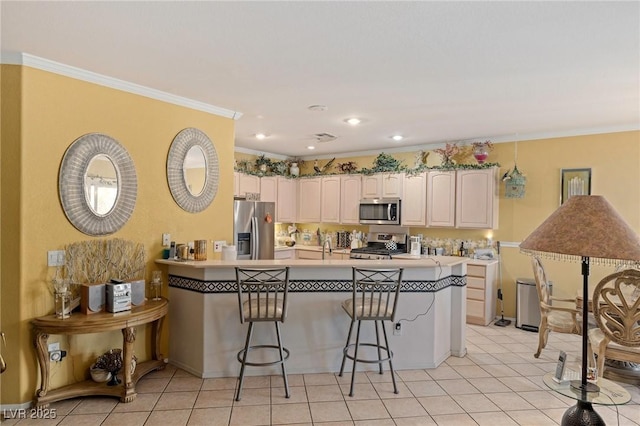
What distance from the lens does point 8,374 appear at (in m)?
2.99

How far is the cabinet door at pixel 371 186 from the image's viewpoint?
6.58 metres

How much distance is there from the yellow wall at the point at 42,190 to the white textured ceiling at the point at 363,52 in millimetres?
266

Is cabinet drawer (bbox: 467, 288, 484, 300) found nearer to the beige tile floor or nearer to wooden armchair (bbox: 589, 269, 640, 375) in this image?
the beige tile floor

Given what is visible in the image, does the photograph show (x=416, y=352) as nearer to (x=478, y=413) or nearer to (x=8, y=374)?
(x=478, y=413)

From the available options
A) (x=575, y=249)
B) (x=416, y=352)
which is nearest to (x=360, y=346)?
(x=416, y=352)

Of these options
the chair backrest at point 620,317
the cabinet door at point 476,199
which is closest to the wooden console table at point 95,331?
the chair backrest at point 620,317

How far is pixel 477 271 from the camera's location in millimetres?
5477

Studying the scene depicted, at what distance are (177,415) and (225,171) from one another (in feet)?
8.23

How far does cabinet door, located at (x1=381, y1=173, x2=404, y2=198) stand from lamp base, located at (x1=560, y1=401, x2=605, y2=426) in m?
4.44

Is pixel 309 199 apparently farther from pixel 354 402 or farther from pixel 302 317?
pixel 354 402

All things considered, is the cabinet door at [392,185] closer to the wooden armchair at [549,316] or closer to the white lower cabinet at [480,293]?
the white lower cabinet at [480,293]

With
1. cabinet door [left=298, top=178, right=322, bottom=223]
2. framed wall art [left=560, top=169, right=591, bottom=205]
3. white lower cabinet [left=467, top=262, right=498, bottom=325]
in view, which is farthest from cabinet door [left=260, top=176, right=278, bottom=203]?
framed wall art [left=560, top=169, right=591, bottom=205]

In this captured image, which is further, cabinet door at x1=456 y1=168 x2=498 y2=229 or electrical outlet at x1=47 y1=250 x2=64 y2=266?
cabinet door at x1=456 y1=168 x2=498 y2=229

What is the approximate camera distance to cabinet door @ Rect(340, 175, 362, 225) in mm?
6840
